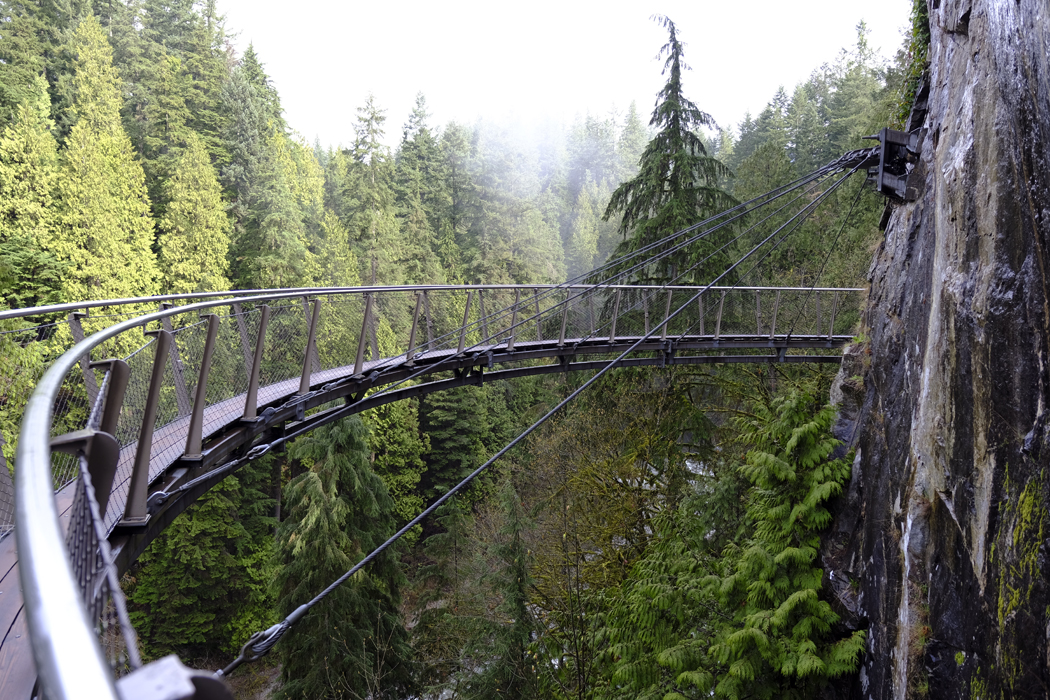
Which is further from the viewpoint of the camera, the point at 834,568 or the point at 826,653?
the point at 834,568

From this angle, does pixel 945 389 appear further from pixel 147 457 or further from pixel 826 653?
pixel 147 457

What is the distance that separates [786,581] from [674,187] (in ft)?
36.1

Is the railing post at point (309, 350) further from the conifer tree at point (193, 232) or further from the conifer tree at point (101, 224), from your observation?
the conifer tree at point (193, 232)

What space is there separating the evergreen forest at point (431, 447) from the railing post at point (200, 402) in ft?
2.98

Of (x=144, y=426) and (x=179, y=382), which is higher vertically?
(x=179, y=382)

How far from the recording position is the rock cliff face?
4.43 meters

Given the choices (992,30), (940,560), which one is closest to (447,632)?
Result: (940,560)

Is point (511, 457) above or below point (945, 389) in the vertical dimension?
below

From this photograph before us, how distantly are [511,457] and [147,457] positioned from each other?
862 inches

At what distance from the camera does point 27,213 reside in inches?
758

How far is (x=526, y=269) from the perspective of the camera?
37875 mm

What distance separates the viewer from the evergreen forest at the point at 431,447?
7.62 metres

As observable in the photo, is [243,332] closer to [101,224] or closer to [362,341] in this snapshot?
[362,341]

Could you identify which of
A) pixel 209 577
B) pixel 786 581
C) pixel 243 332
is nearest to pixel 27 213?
pixel 209 577
